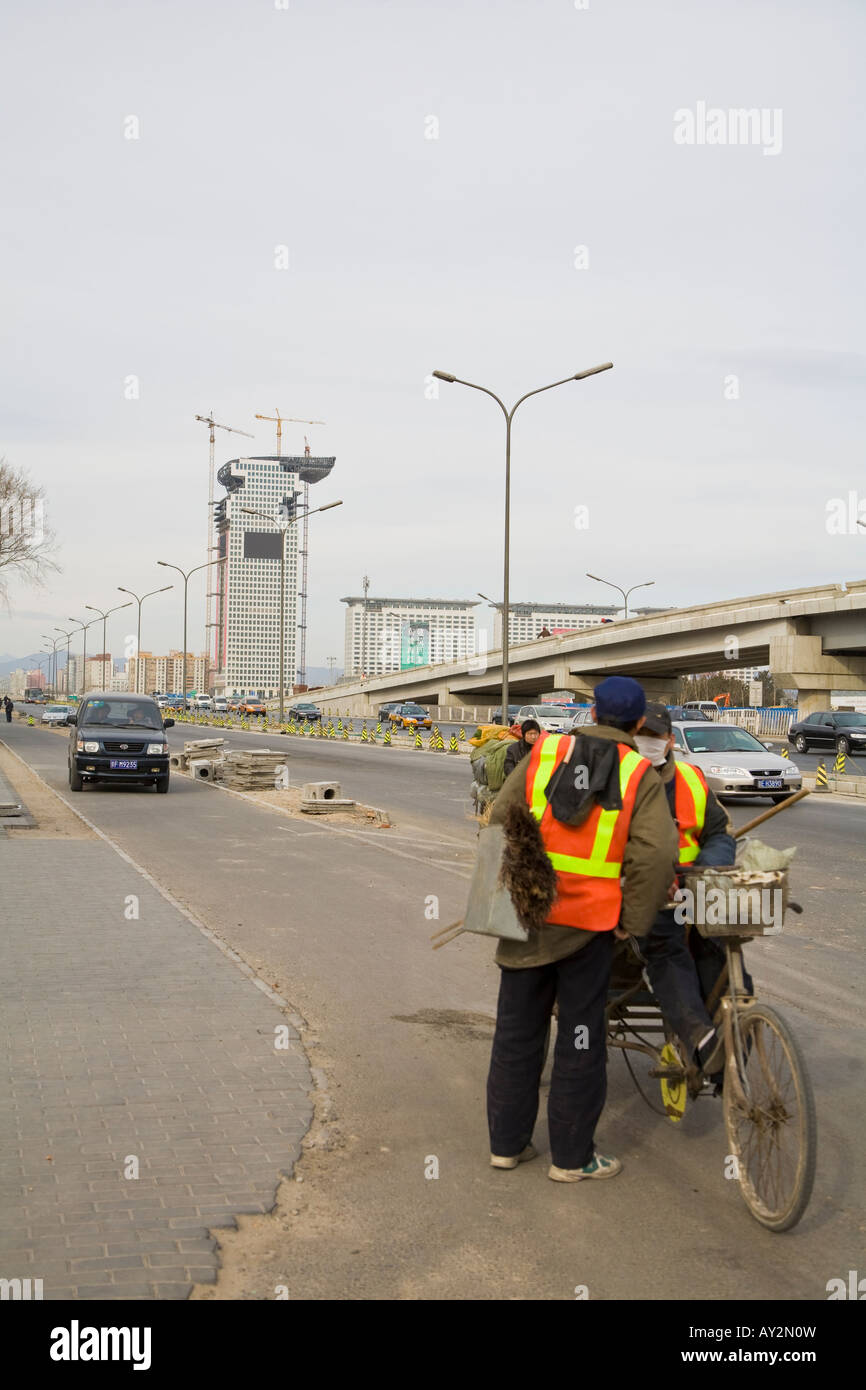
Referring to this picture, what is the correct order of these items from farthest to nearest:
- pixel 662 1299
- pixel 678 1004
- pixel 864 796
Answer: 1. pixel 864 796
2. pixel 678 1004
3. pixel 662 1299

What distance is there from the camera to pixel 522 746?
9.28 metres

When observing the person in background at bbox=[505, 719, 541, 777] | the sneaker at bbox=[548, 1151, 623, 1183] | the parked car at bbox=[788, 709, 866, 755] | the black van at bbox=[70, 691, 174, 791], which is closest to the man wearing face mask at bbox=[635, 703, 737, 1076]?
the sneaker at bbox=[548, 1151, 623, 1183]

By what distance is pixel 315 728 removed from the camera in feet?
187

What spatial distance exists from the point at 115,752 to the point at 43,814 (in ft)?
13.2


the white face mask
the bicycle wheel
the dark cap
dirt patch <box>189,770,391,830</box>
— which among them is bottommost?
dirt patch <box>189,770,391,830</box>

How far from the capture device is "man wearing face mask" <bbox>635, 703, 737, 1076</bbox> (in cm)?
426

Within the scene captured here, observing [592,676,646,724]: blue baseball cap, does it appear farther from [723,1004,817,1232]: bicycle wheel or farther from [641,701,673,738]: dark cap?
[723,1004,817,1232]: bicycle wheel

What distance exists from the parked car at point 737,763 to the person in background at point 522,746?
11501 millimetres

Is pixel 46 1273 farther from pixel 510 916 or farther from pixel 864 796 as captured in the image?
pixel 864 796

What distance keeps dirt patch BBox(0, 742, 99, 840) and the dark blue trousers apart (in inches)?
435

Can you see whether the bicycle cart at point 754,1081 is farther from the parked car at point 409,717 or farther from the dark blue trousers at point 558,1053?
the parked car at point 409,717

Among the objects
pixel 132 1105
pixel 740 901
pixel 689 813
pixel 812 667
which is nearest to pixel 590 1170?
pixel 740 901

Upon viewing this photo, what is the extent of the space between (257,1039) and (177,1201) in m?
2.01
